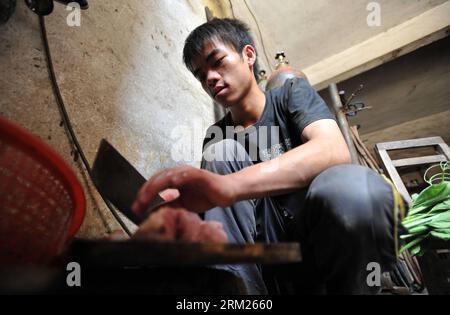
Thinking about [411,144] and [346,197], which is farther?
[411,144]

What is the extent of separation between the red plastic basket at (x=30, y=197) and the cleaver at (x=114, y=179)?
0.20 m

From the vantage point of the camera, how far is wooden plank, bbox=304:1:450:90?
4.21 meters

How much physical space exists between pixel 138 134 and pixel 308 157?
1063 mm

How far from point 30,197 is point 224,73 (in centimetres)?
134

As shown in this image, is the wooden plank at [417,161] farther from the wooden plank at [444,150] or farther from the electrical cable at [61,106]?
the electrical cable at [61,106]

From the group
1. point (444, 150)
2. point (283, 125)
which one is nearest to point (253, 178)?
point (283, 125)

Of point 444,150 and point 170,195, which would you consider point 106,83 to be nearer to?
point 170,195

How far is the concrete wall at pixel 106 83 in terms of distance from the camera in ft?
3.62

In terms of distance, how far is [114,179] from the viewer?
88 centimetres
